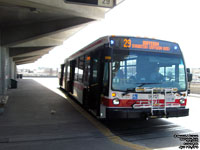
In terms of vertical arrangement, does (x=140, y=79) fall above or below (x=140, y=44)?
below

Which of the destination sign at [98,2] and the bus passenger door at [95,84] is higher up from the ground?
the destination sign at [98,2]

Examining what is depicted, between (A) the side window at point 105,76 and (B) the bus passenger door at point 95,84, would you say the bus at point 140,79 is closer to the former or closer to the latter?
(A) the side window at point 105,76

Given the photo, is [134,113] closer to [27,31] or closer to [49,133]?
[49,133]

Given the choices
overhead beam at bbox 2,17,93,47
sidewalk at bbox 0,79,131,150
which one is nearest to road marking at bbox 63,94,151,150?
sidewalk at bbox 0,79,131,150

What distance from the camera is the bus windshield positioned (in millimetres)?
5730

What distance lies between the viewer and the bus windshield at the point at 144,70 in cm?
573

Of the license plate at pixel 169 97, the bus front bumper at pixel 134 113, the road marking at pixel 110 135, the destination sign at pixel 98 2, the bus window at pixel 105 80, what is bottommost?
the road marking at pixel 110 135

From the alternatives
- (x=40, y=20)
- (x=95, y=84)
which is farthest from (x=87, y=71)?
(x=40, y=20)

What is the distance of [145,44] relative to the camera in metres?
6.10

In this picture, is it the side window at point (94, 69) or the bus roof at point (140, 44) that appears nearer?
the bus roof at point (140, 44)

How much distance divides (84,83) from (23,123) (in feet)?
9.63

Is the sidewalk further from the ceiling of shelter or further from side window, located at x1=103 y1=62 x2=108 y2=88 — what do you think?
the ceiling of shelter

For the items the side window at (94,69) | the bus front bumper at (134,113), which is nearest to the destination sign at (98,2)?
the side window at (94,69)

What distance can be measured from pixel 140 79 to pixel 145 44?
3.88ft
